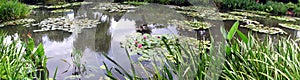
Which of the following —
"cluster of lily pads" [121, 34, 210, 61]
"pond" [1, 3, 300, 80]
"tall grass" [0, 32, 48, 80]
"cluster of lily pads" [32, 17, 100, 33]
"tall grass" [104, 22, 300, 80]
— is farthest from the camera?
"cluster of lily pads" [32, 17, 100, 33]

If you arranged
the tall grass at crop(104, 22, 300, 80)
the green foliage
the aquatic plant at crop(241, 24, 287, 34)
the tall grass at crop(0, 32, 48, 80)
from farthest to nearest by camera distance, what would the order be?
the green foliage < the aquatic plant at crop(241, 24, 287, 34) < the tall grass at crop(0, 32, 48, 80) < the tall grass at crop(104, 22, 300, 80)

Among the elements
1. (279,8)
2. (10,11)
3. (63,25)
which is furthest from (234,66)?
(279,8)

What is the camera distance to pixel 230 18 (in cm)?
571

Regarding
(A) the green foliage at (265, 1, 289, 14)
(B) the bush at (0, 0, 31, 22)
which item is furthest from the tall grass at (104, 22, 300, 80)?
(A) the green foliage at (265, 1, 289, 14)

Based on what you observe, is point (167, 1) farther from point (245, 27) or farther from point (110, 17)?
point (245, 27)

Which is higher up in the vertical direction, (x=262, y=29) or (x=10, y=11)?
(x=10, y=11)

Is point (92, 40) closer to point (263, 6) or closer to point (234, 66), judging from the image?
point (234, 66)

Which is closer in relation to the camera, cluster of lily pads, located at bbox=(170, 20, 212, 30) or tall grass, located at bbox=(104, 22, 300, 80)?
tall grass, located at bbox=(104, 22, 300, 80)

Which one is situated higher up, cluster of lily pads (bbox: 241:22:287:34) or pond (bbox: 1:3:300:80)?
cluster of lily pads (bbox: 241:22:287:34)

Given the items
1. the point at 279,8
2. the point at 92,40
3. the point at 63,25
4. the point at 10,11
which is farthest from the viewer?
the point at 279,8

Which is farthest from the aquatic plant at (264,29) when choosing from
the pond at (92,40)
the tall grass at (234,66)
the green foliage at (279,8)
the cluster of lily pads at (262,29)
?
the tall grass at (234,66)

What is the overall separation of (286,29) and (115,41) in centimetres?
330

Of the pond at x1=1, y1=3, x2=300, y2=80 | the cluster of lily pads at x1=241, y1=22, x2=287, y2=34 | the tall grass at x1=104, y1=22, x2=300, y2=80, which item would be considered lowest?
the pond at x1=1, y1=3, x2=300, y2=80

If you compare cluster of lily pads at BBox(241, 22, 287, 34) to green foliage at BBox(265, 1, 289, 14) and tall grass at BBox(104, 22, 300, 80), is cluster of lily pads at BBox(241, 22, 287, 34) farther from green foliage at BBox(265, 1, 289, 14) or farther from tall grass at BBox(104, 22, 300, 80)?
tall grass at BBox(104, 22, 300, 80)
